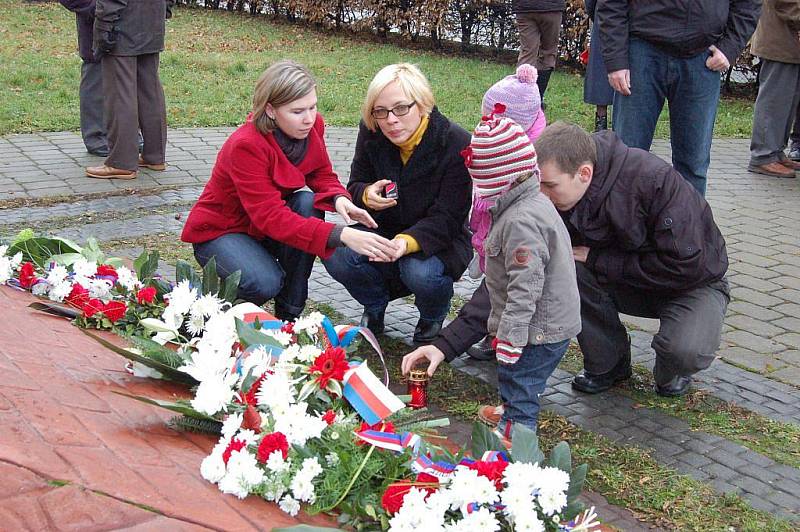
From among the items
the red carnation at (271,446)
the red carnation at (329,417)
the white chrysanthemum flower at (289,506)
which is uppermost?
the red carnation at (271,446)

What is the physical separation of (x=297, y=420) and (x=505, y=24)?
→ 1235 centimetres

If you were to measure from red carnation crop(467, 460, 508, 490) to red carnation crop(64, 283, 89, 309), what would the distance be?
1.62 m

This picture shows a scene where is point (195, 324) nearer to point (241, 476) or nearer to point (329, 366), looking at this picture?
point (329, 366)

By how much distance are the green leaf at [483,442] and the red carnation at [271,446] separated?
46cm

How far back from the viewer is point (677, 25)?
198 inches

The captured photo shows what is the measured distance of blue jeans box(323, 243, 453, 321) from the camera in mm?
4059

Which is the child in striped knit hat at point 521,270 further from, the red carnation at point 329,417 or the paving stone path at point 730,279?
the red carnation at point 329,417

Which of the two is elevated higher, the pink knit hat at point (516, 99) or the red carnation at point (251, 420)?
the pink knit hat at point (516, 99)

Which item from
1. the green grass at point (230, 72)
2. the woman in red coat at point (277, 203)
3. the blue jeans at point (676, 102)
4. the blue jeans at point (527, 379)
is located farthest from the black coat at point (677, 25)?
the green grass at point (230, 72)

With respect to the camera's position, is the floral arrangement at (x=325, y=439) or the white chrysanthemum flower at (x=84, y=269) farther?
the white chrysanthemum flower at (x=84, y=269)

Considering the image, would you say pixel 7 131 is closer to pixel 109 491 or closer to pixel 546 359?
pixel 546 359

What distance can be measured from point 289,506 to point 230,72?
9.98 metres

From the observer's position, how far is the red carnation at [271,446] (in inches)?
83.8

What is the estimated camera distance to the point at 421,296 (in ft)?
13.6
